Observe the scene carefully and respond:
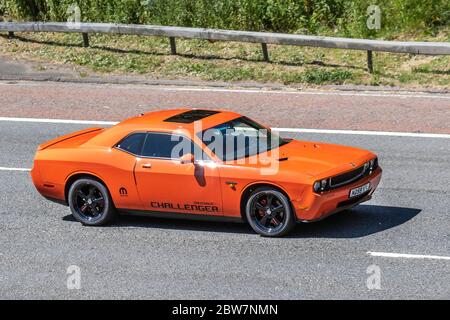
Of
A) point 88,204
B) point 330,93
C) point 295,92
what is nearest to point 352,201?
point 88,204

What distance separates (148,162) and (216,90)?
8.16m

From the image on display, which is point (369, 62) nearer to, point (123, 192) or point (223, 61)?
point (223, 61)

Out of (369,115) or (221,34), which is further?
(221,34)

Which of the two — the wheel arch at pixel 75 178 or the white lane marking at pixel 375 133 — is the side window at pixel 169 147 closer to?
the wheel arch at pixel 75 178

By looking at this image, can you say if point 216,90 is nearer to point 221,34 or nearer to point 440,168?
point 221,34

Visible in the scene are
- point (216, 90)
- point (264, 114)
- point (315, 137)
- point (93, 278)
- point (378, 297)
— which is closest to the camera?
point (378, 297)

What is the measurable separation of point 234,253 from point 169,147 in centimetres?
180

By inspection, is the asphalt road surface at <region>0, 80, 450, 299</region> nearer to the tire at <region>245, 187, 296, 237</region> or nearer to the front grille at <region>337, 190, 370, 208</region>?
the tire at <region>245, 187, 296, 237</region>

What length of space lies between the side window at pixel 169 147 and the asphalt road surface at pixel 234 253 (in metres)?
1.05

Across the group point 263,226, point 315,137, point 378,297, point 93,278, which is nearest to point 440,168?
point 315,137

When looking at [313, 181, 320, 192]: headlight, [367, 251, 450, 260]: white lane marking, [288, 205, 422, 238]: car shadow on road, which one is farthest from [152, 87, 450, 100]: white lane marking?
[367, 251, 450, 260]: white lane marking

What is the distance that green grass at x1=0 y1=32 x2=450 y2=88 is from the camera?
21000 mm

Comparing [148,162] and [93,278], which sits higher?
[148,162]

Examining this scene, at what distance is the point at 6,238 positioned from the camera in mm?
13414
